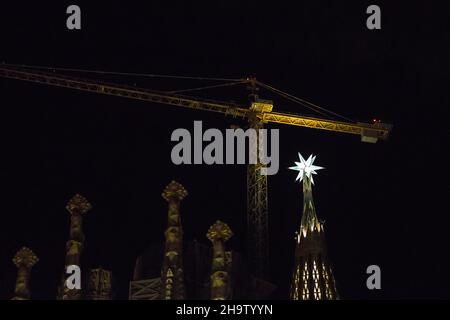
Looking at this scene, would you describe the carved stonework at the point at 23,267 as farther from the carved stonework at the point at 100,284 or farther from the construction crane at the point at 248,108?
the construction crane at the point at 248,108

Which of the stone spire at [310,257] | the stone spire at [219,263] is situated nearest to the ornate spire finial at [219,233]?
the stone spire at [219,263]

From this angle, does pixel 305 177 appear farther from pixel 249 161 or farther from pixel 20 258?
pixel 20 258

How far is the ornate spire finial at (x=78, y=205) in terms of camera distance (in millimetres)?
113250

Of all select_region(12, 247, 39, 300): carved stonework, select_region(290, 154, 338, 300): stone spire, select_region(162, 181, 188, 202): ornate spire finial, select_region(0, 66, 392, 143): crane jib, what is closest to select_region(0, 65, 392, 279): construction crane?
select_region(0, 66, 392, 143): crane jib

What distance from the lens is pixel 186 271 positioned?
117m

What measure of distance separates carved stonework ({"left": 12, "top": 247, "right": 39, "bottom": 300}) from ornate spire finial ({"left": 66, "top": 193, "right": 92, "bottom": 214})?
6.14m

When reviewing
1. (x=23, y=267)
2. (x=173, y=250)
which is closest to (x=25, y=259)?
(x=23, y=267)

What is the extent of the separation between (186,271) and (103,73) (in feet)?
124

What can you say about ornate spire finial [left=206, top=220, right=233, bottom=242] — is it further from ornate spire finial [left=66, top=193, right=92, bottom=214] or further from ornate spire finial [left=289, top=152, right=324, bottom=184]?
ornate spire finial [left=289, top=152, right=324, bottom=184]

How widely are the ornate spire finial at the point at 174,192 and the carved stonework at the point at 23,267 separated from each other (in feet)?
49.5

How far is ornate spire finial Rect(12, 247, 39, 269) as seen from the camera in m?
111
